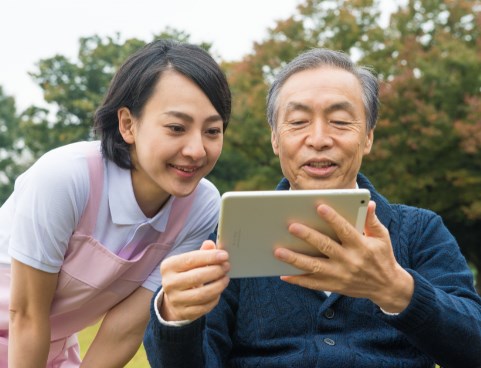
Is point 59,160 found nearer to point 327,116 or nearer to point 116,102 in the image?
point 116,102

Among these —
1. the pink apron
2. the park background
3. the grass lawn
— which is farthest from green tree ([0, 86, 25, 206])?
the pink apron

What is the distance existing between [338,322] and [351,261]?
702 millimetres

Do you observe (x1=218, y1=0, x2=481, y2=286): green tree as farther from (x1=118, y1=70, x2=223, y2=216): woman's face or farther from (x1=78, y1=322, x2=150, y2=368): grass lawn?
(x1=118, y1=70, x2=223, y2=216): woman's face

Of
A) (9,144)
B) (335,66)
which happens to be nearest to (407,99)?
(335,66)

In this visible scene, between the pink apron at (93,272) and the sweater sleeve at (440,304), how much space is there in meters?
1.16

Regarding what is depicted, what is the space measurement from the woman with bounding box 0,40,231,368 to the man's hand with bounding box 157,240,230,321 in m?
0.91

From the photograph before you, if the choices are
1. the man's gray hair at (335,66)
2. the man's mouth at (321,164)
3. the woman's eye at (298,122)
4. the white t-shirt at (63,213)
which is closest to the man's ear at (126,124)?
the white t-shirt at (63,213)

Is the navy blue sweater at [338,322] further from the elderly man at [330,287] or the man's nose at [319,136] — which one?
the man's nose at [319,136]

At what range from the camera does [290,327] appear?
2.51 meters

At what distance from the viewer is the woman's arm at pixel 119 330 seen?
10.7 ft

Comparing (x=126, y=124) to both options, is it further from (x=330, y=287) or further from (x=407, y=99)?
(x=407, y=99)

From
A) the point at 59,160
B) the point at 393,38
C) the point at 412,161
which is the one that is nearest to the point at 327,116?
the point at 59,160

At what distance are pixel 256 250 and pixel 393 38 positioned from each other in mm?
15193

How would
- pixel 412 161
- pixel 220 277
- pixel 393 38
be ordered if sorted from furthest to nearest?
1. pixel 393 38
2. pixel 412 161
3. pixel 220 277
